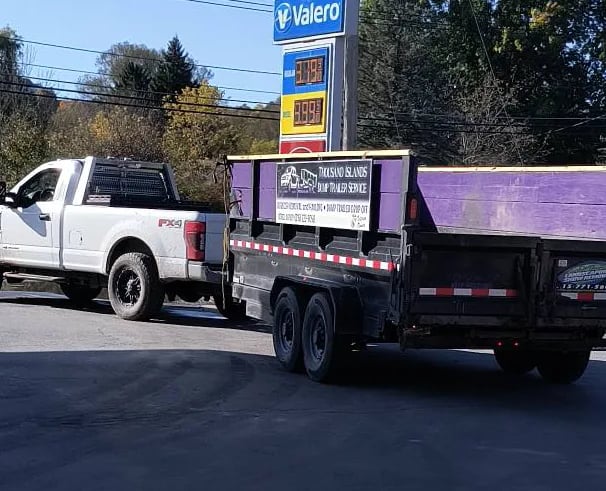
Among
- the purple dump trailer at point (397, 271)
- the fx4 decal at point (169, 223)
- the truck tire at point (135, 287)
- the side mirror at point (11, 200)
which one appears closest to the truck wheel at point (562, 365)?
the purple dump trailer at point (397, 271)

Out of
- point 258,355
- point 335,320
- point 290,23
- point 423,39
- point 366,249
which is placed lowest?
point 258,355

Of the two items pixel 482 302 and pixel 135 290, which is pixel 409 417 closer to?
A: pixel 482 302

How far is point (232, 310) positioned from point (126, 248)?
1913 millimetres

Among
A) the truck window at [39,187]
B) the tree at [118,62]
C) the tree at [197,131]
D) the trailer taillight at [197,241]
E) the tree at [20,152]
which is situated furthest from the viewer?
the tree at [118,62]

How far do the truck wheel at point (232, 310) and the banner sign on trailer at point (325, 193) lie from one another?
4.24 m

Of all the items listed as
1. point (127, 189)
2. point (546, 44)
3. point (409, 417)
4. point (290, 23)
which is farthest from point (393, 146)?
point (409, 417)

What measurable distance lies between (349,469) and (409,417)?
182 centimetres

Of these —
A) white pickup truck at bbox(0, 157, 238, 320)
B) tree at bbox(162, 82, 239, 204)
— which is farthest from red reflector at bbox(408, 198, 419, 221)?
tree at bbox(162, 82, 239, 204)

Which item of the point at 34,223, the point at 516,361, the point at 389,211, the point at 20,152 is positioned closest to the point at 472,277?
the point at 389,211

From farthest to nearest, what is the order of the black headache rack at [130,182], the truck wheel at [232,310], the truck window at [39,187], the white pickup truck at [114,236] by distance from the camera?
1. the truck window at [39,187]
2. the black headache rack at [130,182]
3. the truck wheel at [232,310]
4. the white pickup truck at [114,236]

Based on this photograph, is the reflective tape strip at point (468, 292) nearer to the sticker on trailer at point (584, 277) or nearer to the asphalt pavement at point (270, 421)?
the sticker on trailer at point (584, 277)

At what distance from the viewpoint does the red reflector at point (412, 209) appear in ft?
28.0

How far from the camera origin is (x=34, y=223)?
50.5ft

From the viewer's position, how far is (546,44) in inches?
1950
